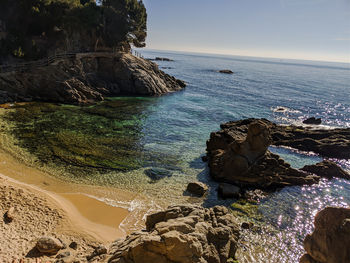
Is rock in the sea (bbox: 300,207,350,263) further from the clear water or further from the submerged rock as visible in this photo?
the submerged rock

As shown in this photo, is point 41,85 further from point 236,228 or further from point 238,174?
point 236,228

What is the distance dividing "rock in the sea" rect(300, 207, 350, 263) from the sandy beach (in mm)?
10285

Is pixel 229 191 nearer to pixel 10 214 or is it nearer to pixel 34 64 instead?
Answer: pixel 10 214

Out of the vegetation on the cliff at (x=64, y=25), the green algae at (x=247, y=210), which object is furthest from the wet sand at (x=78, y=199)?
the vegetation on the cliff at (x=64, y=25)

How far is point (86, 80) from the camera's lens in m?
50.4

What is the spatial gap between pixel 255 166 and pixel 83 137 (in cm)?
1939

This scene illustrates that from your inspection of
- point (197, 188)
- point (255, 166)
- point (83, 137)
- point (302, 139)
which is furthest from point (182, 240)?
point (302, 139)

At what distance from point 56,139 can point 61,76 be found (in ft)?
73.0

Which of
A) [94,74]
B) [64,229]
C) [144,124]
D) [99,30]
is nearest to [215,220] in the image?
[64,229]

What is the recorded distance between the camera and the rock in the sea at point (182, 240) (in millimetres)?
9031

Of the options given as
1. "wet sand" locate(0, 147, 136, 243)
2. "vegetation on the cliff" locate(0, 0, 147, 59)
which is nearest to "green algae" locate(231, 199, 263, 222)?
"wet sand" locate(0, 147, 136, 243)

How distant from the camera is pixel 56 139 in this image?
27.3m

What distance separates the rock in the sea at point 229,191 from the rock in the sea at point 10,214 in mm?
14182

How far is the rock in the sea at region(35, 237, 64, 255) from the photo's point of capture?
12.2 meters
